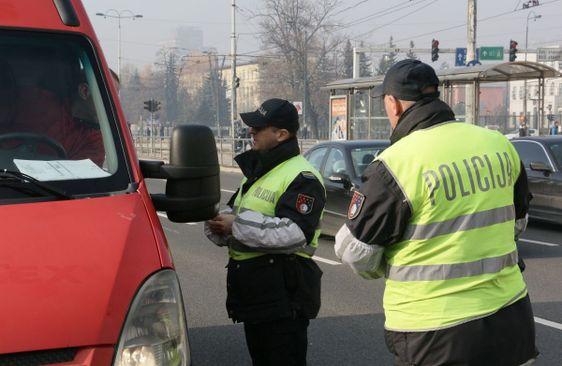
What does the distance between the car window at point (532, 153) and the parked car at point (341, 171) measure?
8.58 ft

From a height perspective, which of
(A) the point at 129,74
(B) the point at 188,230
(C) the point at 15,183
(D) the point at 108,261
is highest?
(A) the point at 129,74

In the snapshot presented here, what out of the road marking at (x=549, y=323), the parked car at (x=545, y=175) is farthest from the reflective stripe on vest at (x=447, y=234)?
the parked car at (x=545, y=175)

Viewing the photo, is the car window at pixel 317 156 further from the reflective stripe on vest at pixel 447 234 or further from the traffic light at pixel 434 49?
the traffic light at pixel 434 49

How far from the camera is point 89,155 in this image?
9.93 feet

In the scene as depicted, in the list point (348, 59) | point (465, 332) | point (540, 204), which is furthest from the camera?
point (348, 59)

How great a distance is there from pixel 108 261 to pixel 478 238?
1253mm

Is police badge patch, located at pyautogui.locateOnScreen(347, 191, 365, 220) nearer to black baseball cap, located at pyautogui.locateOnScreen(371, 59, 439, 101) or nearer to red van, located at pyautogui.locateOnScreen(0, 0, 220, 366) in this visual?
black baseball cap, located at pyautogui.locateOnScreen(371, 59, 439, 101)

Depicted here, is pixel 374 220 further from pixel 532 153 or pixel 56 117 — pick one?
pixel 532 153

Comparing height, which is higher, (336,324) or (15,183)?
(15,183)

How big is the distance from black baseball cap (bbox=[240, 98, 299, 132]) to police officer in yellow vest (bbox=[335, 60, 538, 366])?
97cm

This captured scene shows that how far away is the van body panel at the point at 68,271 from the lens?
2191 millimetres

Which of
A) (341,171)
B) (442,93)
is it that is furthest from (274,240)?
(442,93)

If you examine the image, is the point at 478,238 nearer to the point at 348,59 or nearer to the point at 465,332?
the point at 465,332

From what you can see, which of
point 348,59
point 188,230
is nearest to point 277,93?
point 348,59
